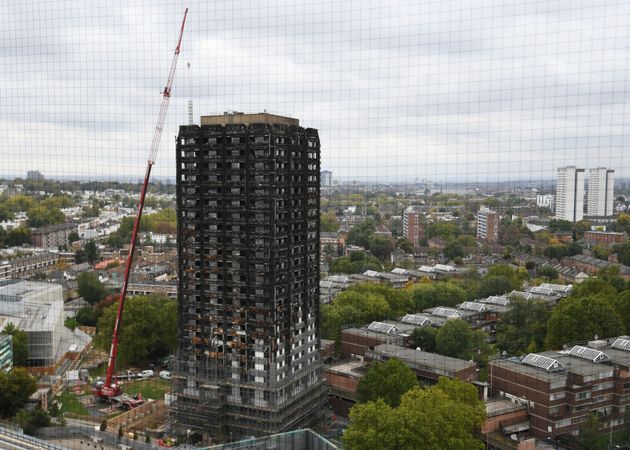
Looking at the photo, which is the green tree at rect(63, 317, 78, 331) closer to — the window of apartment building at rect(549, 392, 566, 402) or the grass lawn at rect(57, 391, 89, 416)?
the grass lawn at rect(57, 391, 89, 416)

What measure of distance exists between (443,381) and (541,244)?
466 centimetres

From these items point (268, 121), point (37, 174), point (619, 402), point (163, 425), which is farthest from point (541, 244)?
point (37, 174)

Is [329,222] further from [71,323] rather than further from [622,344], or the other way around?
[622,344]

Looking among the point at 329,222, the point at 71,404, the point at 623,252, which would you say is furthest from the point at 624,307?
the point at 71,404

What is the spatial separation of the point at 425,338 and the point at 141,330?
323cm

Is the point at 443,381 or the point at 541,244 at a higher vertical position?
the point at 541,244

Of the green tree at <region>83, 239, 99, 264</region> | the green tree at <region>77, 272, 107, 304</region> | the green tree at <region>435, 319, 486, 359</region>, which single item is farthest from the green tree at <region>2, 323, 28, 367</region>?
the green tree at <region>83, 239, 99, 264</region>

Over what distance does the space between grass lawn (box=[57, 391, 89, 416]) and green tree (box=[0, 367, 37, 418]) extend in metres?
0.57

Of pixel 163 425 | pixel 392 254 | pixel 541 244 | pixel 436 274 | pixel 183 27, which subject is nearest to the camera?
pixel 183 27

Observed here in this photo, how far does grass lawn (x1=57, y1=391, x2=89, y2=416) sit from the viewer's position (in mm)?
5449

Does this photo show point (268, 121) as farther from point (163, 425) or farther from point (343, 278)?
point (343, 278)

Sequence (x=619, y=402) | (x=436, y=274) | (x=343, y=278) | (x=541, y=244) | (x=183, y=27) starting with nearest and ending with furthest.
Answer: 1. (x=183, y=27)
2. (x=619, y=402)
3. (x=541, y=244)
4. (x=343, y=278)
5. (x=436, y=274)

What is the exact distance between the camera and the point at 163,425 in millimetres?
4977

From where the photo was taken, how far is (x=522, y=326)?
6.69 meters
